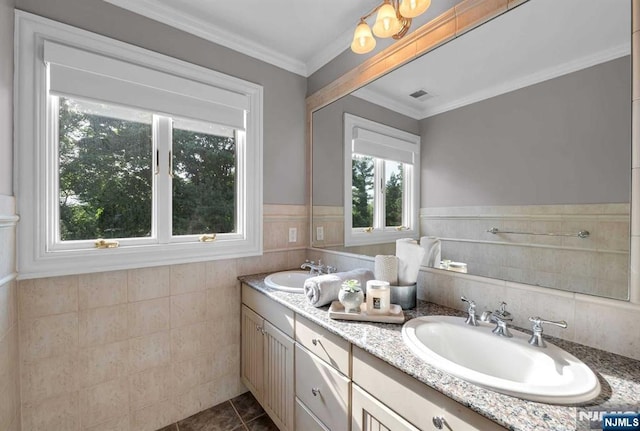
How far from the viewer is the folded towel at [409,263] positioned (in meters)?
1.31

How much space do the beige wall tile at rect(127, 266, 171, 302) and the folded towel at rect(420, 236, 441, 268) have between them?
4.79 feet

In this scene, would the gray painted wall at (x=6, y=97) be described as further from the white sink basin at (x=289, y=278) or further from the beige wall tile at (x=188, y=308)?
the white sink basin at (x=289, y=278)

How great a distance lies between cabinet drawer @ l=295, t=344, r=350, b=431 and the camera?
1.09 metres

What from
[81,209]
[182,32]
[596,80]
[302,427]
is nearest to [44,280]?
[81,209]

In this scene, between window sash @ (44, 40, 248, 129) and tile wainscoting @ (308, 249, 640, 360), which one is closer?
tile wainscoting @ (308, 249, 640, 360)

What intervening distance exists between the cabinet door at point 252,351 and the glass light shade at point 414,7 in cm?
168

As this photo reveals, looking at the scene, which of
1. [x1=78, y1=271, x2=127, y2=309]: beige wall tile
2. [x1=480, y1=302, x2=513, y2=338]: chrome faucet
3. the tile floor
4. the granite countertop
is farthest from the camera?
the tile floor

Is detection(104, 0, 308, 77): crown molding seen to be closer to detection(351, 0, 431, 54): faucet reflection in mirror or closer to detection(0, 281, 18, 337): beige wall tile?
detection(351, 0, 431, 54): faucet reflection in mirror

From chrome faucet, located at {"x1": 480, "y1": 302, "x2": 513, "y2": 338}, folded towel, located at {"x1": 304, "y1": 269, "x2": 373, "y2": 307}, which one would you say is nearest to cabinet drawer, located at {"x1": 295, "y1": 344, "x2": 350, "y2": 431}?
folded towel, located at {"x1": 304, "y1": 269, "x2": 373, "y2": 307}

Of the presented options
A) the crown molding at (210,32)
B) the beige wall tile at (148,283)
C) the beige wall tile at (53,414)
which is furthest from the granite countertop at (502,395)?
the crown molding at (210,32)

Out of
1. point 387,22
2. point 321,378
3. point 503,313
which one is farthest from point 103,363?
point 387,22

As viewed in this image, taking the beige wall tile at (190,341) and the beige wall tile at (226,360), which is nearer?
the beige wall tile at (190,341)

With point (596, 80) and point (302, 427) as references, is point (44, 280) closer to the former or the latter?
point (302, 427)

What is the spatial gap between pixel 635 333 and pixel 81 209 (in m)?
2.34
